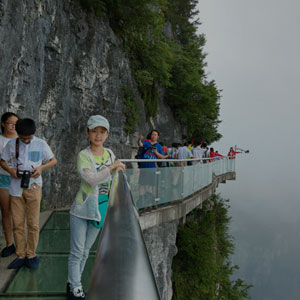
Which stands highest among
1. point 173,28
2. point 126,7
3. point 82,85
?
point 173,28

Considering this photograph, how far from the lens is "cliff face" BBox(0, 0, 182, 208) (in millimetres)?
5992

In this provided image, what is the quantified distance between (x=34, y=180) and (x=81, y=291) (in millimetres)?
1480

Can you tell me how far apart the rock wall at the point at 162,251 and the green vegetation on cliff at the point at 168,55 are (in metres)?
6.86

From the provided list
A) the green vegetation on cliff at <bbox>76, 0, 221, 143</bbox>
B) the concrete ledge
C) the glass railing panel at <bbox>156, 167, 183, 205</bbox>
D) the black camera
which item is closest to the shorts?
the black camera

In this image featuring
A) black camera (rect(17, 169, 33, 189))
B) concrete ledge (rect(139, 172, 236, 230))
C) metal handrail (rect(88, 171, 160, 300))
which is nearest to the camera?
metal handrail (rect(88, 171, 160, 300))

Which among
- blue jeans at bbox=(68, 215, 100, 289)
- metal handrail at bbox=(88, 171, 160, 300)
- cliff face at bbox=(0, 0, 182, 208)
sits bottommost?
blue jeans at bbox=(68, 215, 100, 289)

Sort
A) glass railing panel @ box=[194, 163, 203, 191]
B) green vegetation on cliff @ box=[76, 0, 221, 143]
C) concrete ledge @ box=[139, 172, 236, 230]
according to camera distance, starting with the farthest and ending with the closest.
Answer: green vegetation on cliff @ box=[76, 0, 221, 143], glass railing panel @ box=[194, 163, 203, 191], concrete ledge @ box=[139, 172, 236, 230]

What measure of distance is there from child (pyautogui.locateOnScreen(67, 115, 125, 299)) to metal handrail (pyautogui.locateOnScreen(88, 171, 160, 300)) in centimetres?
168

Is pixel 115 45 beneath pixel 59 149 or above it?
above

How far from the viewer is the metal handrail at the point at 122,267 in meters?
0.62

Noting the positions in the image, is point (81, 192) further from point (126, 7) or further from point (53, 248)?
point (126, 7)

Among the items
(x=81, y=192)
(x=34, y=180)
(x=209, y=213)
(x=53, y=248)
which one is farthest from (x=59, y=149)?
(x=209, y=213)

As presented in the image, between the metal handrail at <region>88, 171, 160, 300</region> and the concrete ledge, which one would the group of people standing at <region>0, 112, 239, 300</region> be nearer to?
the metal handrail at <region>88, 171, 160, 300</region>

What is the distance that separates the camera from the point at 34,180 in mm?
3494
